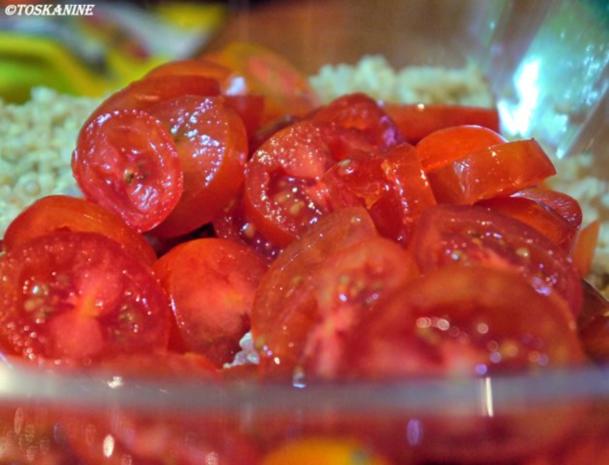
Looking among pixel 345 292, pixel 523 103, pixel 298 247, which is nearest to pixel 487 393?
pixel 345 292

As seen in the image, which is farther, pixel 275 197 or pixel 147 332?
pixel 275 197

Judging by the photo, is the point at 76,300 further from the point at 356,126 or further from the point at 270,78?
the point at 270,78

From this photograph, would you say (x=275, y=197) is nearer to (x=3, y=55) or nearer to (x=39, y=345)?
(x=39, y=345)

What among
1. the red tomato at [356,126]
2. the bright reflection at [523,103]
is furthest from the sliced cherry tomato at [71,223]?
the bright reflection at [523,103]

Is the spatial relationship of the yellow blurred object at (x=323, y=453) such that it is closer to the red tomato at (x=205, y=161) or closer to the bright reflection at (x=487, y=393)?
the bright reflection at (x=487, y=393)

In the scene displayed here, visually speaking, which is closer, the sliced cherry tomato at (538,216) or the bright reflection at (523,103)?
the sliced cherry tomato at (538,216)

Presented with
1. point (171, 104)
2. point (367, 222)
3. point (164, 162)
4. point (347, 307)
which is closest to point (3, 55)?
point (171, 104)
